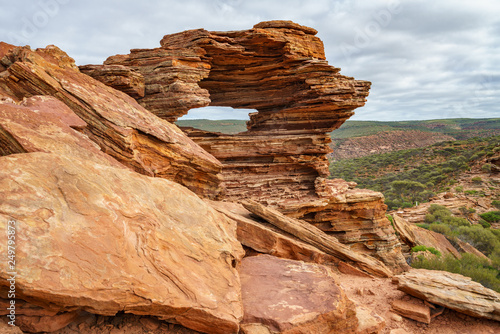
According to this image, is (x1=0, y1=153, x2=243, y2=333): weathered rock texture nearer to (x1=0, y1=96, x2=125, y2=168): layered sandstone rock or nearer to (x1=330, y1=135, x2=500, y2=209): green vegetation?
(x1=0, y1=96, x2=125, y2=168): layered sandstone rock

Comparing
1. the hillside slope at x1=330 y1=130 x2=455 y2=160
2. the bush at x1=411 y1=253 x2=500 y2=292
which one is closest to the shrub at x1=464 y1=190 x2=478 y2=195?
the bush at x1=411 y1=253 x2=500 y2=292

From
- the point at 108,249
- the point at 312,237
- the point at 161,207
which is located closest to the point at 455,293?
the point at 312,237

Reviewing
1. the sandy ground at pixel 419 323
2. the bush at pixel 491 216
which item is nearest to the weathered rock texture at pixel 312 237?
the sandy ground at pixel 419 323

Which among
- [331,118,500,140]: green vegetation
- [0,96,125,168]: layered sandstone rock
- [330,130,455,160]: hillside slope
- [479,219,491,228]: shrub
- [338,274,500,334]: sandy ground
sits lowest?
[338,274,500,334]: sandy ground

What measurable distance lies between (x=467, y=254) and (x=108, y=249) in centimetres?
2119

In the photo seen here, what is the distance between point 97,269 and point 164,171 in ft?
19.6

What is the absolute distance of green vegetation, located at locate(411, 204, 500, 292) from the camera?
47.4 feet

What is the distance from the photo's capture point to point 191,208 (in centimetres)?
651

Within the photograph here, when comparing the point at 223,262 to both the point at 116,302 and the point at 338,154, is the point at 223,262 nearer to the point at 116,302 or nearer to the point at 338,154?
the point at 116,302

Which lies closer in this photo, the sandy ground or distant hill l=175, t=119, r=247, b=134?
the sandy ground

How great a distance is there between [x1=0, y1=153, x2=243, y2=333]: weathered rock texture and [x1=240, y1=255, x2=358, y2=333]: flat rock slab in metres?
0.59

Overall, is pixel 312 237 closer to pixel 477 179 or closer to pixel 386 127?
pixel 477 179

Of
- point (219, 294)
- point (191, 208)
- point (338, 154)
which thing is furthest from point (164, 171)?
point (338, 154)

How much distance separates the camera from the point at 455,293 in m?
7.88
